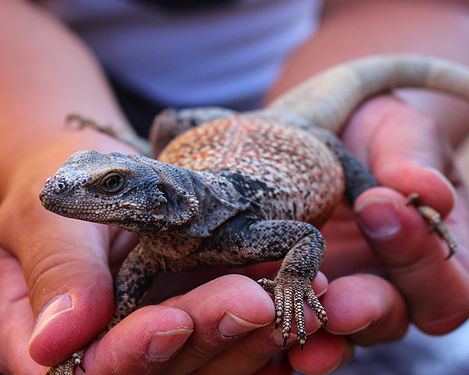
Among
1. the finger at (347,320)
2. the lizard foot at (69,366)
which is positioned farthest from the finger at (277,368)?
the lizard foot at (69,366)

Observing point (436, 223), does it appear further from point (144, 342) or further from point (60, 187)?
point (60, 187)

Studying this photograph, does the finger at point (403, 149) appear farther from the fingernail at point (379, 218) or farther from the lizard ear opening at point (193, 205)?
the lizard ear opening at point (193, 205)

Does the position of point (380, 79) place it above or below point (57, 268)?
above

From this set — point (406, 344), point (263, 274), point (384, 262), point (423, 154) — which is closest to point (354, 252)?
point (384, 262)

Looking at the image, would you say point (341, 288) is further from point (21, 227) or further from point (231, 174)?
point (21, 227)

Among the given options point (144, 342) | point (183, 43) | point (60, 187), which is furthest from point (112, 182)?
point (183, 43)
